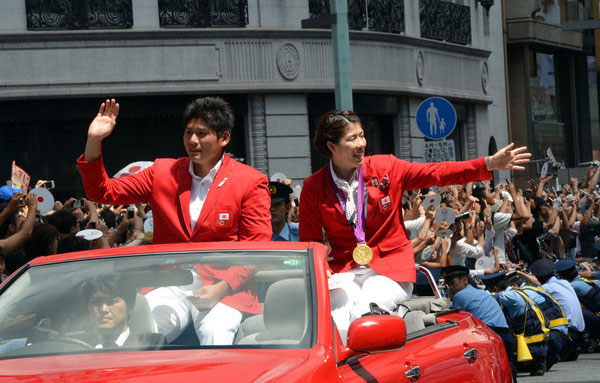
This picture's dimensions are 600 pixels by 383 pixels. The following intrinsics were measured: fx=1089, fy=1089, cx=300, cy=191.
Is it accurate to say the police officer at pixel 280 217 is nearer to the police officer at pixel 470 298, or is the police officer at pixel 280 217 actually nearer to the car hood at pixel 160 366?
the police officer at pixel 470 298

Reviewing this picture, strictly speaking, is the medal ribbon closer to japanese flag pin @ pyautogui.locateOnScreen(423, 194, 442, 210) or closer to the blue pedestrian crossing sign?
japanese flag pin @ pyautogui.locateOnScreen(423, 194, 442, 210)

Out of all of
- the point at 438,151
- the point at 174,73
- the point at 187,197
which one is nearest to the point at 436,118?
the point at 438,151

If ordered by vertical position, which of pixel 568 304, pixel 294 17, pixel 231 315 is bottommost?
pixel 568 304

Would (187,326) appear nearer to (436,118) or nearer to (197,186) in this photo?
(197,186)

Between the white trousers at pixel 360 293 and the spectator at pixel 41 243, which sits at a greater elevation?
the spectator at pixel 41 243

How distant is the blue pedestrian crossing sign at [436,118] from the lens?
15.6 m

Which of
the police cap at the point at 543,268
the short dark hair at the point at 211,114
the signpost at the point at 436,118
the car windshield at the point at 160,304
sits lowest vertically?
the police cap at the point at 543,268

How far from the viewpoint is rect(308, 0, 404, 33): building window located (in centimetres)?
2661

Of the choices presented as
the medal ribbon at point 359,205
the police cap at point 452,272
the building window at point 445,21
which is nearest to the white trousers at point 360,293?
the medal ribbon at point 359,205

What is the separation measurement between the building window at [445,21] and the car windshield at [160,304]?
2604 cm

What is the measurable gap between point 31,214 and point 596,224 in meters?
16.2

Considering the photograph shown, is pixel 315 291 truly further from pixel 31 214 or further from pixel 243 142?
pixel 243 142

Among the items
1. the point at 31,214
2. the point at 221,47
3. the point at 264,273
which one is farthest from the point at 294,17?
the point at 264,273

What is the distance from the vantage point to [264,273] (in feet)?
15.5
